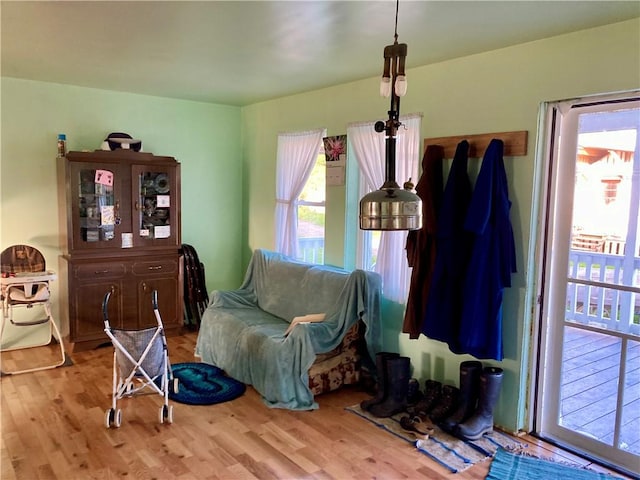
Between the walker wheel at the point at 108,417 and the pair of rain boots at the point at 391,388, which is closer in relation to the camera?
the walker wheel at the point at 108,417

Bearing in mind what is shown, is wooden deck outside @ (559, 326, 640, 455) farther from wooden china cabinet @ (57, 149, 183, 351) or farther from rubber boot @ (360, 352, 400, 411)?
wooden china cabinet @ (57, 149, 183, 351)

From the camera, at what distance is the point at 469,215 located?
9.94 ft

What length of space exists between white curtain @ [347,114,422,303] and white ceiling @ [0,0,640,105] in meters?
0.44

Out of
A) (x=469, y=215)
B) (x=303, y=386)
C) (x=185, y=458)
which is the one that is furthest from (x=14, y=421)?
(x=469, y=215)

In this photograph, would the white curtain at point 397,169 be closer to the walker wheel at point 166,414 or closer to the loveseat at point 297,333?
the loveseat at point 297,333

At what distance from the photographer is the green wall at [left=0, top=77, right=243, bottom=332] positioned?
441 cm

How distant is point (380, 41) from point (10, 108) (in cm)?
332

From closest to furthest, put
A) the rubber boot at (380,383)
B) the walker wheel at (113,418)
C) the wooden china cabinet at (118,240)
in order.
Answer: the walker wheel at (113,418), the rubber boot at (380,383), the wooden china cabinet at (118,240)

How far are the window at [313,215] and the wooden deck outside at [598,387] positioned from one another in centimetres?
231

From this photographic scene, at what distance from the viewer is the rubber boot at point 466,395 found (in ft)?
10.3

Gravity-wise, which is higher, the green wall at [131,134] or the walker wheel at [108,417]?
the green wall at [131,134]

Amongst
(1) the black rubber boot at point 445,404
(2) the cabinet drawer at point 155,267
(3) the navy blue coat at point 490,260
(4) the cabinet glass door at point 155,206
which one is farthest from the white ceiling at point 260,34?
(1) the black rubber boot at point 445,404

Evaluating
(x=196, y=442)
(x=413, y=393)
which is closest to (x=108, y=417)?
(x=196, y=442)

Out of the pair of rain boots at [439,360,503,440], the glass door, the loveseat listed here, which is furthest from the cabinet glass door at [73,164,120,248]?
the glass door
